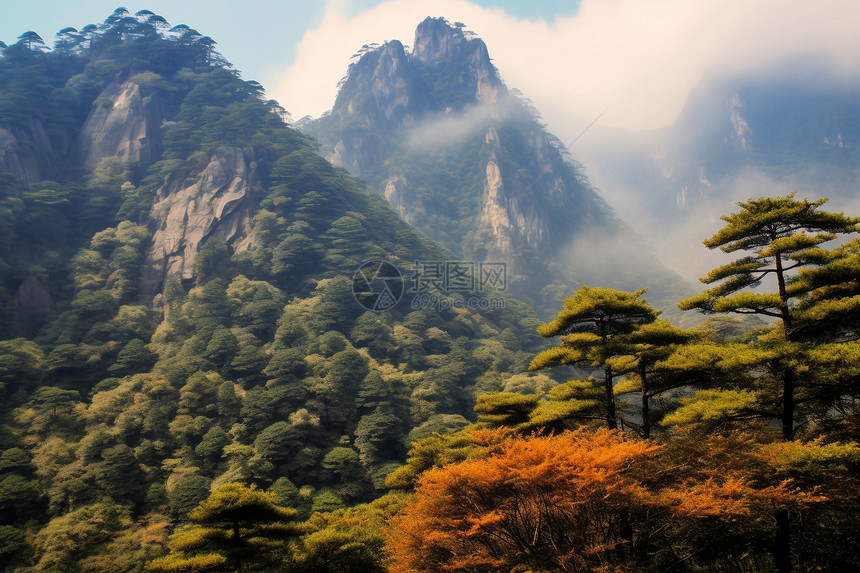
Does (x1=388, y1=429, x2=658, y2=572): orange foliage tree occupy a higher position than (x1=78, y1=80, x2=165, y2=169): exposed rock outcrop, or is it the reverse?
(x1=78, y1=80, x2=165, y2=169): exposed rock outcrop

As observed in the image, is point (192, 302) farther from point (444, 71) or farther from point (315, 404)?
point (444, 71)

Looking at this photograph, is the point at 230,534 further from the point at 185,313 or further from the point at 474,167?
the point at 474,167

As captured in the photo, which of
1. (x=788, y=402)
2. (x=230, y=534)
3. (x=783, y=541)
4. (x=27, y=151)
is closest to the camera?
(x=783, y=541)

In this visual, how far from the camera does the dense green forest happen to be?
1310 cm

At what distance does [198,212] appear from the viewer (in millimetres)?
63281

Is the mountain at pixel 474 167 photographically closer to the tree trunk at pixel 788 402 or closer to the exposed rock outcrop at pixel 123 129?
the exposed rock outcrop at pixel 123 129

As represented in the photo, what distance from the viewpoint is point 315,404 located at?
39156 mm

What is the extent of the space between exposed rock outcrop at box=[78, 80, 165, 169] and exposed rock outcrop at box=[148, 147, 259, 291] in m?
11.6

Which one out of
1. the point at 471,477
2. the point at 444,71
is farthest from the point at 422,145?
the point at 471,477

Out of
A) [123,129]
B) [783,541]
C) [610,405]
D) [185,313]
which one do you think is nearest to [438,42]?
[123,129]

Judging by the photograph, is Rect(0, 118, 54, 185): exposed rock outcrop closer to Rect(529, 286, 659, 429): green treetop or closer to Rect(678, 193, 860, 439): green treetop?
Rect(529, 286, 659, 429): green treetop

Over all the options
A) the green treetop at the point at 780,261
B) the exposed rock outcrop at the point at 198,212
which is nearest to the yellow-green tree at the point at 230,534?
the green treetop at the point at 780,261

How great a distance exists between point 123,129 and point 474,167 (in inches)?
3358

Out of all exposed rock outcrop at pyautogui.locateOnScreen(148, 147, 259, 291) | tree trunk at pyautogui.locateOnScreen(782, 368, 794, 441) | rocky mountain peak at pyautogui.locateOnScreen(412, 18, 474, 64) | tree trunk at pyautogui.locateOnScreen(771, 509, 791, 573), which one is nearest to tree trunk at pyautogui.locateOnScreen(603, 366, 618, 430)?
tree trunk at pyautogui.locateOnScreen(782, 368, 794, 441)
